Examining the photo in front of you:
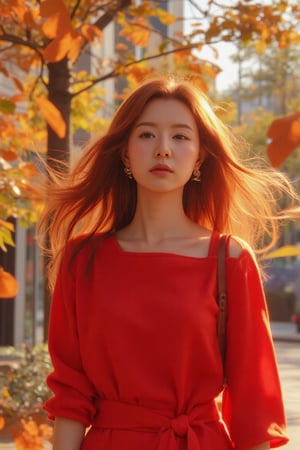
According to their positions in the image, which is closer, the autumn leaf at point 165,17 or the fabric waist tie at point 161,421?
the fabric waist tie at point 161,421

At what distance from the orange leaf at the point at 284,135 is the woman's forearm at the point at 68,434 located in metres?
1.38

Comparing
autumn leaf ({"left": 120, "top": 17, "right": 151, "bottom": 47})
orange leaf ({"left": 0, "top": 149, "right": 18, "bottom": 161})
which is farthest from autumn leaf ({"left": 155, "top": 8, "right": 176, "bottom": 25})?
orange leaf ({"left": 0, "top": 149, "right": 18, "bottom": 161})

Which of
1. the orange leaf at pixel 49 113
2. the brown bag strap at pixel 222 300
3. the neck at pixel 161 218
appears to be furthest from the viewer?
the neck at pixel 161 218

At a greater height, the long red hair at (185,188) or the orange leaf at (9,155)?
the orange leaf at (9,155)

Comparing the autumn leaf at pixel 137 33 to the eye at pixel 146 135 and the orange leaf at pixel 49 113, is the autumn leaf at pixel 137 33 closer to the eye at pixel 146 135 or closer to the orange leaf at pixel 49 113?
the eye at pixel 146 135

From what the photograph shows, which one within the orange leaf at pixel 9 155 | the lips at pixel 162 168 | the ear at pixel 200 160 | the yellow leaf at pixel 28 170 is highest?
the yellow leaf at pixel 28 170

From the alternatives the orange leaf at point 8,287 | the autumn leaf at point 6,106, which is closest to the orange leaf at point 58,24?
the autumn leaf at point 6,106

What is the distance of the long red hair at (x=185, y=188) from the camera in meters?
A: 3.48

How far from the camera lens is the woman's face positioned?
3.31 m

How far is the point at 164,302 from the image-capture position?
315cm

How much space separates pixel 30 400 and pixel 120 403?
6739 mm

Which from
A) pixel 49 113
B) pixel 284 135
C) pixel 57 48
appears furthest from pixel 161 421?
pixel 284 135

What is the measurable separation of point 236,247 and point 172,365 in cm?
40

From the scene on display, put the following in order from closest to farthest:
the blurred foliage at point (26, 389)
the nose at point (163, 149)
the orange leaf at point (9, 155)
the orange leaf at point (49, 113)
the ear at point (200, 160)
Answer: the orange leaf at point (49, 113) → the nose at point (163, 149) → the ear at point (200, 160) → the orange leaf at point (9, 155) → the blurred foliage at point (26, 389)
